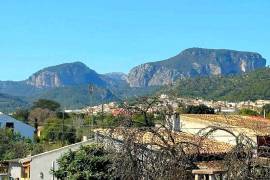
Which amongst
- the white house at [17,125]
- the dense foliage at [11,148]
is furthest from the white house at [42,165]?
the white house at [17,125]

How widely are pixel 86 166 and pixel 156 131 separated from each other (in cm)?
939

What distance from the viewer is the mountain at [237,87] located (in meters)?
121

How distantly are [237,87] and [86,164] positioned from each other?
→ 11931cm

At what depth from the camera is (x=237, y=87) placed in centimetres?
13975

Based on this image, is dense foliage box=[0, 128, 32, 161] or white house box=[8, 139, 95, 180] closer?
white house box=[8, 139, 95, 180]

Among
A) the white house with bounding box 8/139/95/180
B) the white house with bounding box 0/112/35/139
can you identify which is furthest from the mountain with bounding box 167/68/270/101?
the white house with bounding box 8/139/95/180

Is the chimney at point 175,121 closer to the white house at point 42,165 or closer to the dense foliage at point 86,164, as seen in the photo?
the dense foliage at point 86,164

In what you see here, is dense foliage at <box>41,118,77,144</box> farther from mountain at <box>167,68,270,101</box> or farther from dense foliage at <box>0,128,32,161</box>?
mountain at <box>167,68,270,101</box>

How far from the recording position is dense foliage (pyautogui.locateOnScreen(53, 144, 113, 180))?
73.5 ft

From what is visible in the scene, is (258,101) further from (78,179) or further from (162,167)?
(162,167)

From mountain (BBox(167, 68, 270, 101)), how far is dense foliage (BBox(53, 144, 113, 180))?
93.2 meters

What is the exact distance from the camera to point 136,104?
1481cm

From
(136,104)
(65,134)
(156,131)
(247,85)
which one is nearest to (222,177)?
(156,131)

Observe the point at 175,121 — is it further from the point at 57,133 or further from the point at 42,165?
the point at 57,133
